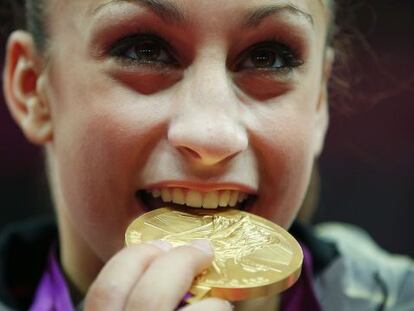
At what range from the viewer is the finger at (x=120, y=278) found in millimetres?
938

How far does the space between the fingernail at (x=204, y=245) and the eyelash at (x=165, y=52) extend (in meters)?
0.35

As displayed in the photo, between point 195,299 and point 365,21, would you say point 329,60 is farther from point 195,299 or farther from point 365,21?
point 195,299

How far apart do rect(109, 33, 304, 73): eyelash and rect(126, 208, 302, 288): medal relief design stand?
27 centimetres

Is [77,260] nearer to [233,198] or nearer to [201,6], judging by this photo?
[233,198]

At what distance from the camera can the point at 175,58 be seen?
1217 millimetres

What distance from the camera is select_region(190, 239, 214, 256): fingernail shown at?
1.02 metres

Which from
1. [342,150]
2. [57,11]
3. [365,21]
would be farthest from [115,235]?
[342,150]

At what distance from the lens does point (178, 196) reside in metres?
1.19

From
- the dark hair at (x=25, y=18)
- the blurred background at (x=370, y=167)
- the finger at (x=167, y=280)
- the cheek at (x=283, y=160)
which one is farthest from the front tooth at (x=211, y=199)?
the blurred background at (x=370, y=167)

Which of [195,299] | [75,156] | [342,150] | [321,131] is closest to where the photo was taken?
[195,299]

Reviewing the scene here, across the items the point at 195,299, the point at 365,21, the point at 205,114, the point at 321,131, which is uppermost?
the point at 365,21

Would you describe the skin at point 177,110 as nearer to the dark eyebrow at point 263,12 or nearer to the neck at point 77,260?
the dark eyebrow at point 263,12

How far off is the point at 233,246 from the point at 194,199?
12 cm

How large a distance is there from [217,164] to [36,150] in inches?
73.4
